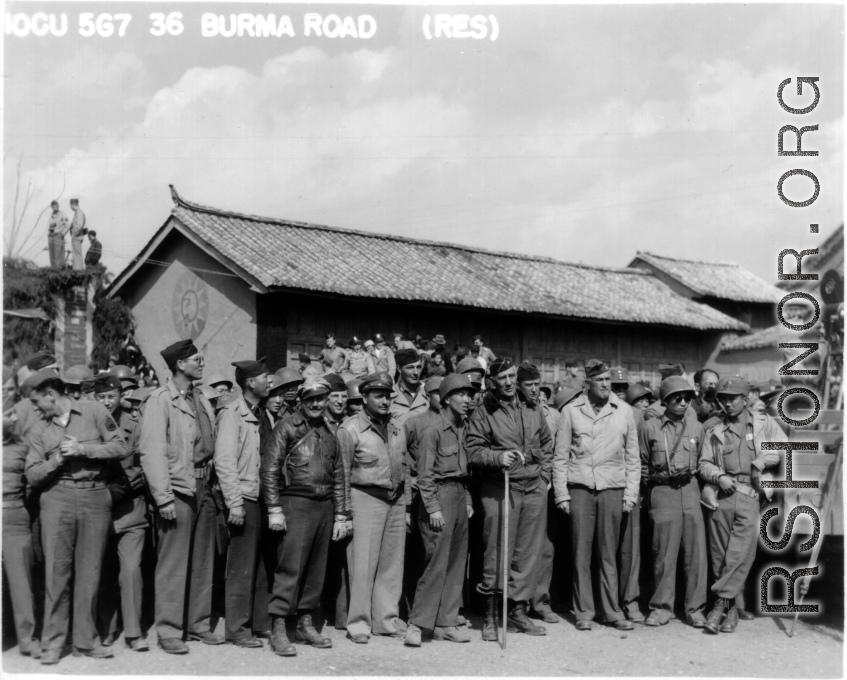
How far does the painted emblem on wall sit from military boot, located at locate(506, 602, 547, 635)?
12.7 meters

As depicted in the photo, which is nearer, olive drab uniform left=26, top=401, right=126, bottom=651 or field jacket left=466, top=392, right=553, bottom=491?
olive drab uniform left=26, top=401, right=126, bottom=651

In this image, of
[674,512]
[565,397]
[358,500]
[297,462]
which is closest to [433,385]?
[565,397]

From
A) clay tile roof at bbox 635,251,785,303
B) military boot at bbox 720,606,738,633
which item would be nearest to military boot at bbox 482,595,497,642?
military boot at bbox 720,606,738,633

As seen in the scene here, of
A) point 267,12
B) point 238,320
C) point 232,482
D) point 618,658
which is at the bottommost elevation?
point 618,658

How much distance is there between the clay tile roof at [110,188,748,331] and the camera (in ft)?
56.9

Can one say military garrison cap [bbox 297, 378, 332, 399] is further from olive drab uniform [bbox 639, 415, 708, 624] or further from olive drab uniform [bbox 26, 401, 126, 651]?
olive drab uniform [bbox 639, 415, 708, 624]

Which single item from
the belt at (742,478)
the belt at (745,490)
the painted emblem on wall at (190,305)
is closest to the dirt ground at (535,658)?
the belt at (745,490)

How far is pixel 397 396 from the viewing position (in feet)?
25.9

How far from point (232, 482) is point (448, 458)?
1588 millimetres

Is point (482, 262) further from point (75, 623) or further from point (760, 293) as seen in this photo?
point (75, 623)

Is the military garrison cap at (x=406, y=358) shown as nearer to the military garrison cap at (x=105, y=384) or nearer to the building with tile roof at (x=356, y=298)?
the military garrison cap at (x=105, y=384)

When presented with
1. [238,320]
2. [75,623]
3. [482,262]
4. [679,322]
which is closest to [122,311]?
[238,320]

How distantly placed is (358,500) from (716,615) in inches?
117

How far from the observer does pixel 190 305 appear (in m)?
18.8
